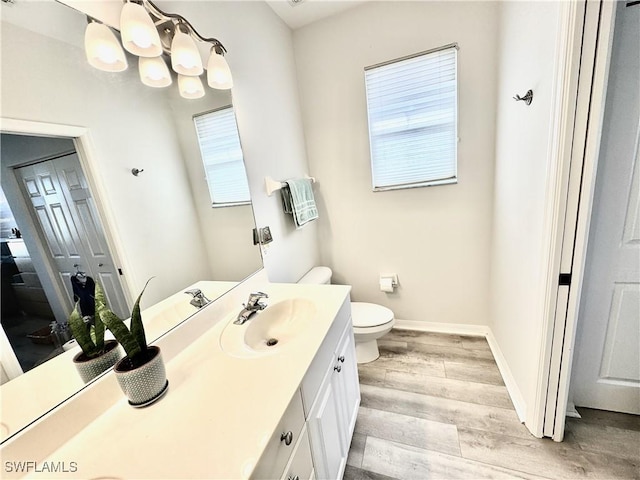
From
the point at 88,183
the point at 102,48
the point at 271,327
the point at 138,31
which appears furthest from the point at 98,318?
the point at 138,31

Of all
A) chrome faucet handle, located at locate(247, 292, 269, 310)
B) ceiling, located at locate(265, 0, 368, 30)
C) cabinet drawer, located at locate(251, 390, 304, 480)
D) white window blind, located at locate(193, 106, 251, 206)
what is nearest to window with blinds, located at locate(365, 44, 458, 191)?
ceiling, located at locate(265, 0, 368, 30)

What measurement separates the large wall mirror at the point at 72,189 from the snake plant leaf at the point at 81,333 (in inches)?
0.9

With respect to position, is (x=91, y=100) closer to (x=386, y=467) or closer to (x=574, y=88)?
(x=574, y=88)

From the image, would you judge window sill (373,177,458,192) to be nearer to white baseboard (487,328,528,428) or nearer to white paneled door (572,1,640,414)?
white paneled door (572,1,640,414)

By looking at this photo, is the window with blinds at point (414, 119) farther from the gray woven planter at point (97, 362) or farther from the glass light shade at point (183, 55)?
the gray woven planter at point (97, 362)

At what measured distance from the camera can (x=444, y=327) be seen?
2262mm

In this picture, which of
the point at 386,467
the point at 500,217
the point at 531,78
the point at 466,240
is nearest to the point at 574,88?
the point at 531,78

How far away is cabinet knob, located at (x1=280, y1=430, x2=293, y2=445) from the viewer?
0.68 meters

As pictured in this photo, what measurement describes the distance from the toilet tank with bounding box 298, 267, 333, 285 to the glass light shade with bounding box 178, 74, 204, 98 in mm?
1400

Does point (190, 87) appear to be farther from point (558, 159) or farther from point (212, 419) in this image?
point (558, 159)

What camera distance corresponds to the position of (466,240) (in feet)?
6.59

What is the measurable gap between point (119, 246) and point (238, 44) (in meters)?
1.39

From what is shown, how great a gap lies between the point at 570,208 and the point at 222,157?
1.56 metres

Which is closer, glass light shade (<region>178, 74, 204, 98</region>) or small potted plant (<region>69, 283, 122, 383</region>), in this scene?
small potted plant (<region>69, 283, 122, 383</region>)
